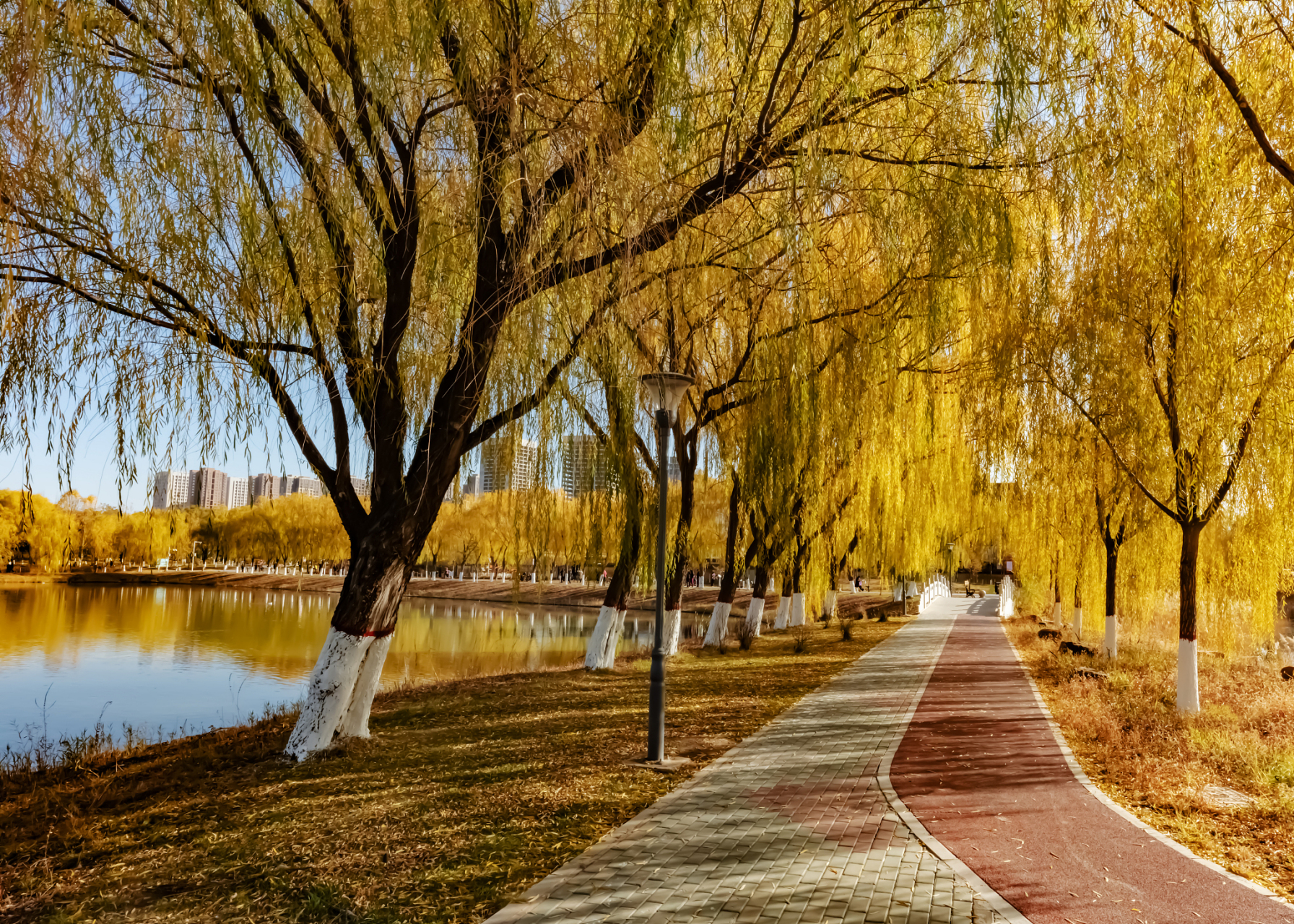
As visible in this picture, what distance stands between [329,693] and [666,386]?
141 inches

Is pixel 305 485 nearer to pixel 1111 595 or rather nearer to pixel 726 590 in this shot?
pixel 726 590

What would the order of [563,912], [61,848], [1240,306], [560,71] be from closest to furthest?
[563,912] → [61,848] → [560,71] → [1240,306]

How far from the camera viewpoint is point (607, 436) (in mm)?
7727

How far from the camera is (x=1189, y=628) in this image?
32.1 feet

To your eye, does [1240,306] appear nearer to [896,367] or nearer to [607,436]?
[896,367]

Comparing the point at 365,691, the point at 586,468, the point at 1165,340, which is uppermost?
the point at 1165,340

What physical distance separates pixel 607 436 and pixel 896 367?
→ 14.0 feet

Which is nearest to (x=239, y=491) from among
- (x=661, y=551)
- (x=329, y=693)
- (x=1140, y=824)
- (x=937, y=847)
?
(x=329, y=693)

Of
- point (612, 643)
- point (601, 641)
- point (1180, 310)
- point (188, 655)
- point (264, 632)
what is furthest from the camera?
point (264, 632)

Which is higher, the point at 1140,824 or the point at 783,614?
the point at 1140,824

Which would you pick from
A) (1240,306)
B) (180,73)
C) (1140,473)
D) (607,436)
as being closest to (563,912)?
(607,436)

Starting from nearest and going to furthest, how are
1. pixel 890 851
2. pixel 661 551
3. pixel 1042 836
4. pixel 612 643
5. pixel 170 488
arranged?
1. pixel 890 851
2. pixel 1042 836
3. pixel 170 488
4. pixel 661 551
5. pixel 612 643

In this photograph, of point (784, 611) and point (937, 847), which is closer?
point (937, 847)

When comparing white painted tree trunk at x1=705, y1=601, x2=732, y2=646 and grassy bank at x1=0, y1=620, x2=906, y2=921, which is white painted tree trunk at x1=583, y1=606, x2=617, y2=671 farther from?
white painted tree trunk at x1=705, y1=601, x2=732, y2=646
